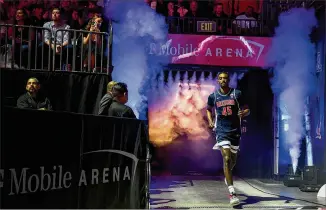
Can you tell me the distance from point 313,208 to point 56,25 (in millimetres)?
6542

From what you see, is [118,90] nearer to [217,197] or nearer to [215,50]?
[217,197]

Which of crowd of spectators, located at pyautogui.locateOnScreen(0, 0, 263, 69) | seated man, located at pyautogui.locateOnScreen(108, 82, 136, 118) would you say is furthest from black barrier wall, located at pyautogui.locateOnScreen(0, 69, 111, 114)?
crowd of spectators, located at pyautogui.locateOnScreen(0, 0, 263, 69)

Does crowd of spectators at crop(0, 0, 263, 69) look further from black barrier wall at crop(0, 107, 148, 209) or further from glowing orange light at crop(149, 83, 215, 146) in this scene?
black barrier wall at crop(0, 107, 148, 209)

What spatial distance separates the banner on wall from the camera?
Result: 494 inches

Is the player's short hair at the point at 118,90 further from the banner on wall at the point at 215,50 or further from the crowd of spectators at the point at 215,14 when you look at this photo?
the crowd of spectators at the point at 215,14

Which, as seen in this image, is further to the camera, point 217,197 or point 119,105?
point 217,197

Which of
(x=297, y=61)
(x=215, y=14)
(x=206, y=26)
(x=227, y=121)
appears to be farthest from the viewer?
(x=215, y=14)

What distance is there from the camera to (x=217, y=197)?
26.2 ft

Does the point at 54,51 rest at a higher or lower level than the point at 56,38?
lower

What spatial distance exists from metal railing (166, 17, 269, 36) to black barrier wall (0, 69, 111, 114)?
4.75m

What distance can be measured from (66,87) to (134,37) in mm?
4199

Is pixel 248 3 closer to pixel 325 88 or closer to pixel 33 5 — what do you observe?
pixel 325 88

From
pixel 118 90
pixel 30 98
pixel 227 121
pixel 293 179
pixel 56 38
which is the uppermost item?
pixel 56 38

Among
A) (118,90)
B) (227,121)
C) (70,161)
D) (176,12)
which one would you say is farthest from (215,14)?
(70,161)
